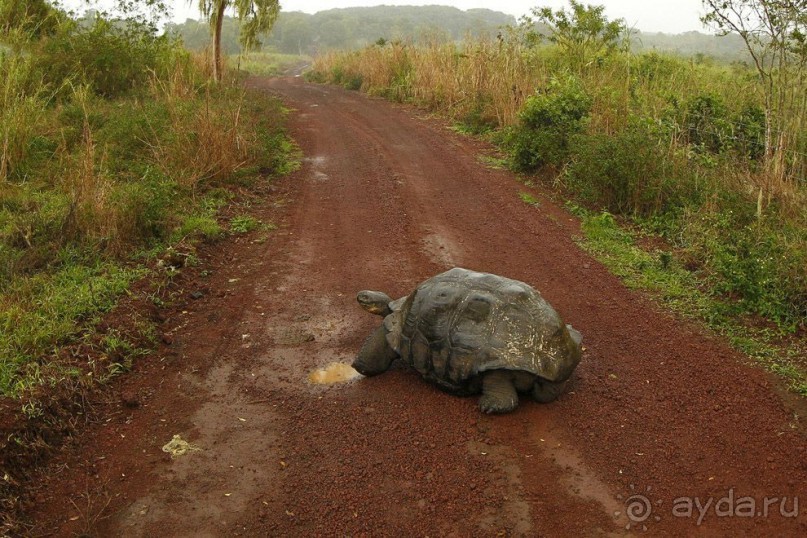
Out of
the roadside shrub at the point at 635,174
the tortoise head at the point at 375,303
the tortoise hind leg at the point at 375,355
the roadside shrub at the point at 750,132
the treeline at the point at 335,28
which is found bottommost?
the tortoise hind leg at the point at 375,355

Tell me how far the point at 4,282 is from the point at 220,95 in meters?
9.00

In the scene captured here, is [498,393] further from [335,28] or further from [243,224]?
[335,28]

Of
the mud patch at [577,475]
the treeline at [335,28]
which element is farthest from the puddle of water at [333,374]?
the treeline at [335,28]

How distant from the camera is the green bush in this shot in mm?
10359

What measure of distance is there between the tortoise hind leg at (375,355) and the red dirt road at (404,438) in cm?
10

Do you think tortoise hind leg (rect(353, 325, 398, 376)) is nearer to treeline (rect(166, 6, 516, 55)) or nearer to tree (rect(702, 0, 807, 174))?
tree (rect(702, 0, 807, 174))

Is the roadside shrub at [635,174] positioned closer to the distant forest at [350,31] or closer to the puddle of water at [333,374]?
the puddle of water at [333,374]

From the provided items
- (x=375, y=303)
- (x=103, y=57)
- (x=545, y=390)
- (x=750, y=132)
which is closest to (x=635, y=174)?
(x=750, y=132)

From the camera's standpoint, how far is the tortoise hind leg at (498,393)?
439 cm

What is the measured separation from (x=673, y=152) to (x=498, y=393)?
5632 millimetres

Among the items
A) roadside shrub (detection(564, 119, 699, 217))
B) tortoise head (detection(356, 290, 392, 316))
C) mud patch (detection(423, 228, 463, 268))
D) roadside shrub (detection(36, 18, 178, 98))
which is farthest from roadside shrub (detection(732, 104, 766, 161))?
roadside shrub (detection(36, 18, 178, 98))

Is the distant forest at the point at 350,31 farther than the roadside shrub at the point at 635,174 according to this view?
Yes

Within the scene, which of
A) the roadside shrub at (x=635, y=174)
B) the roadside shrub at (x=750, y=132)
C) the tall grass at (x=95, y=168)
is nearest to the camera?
the tall grass at (x=95, y=168)

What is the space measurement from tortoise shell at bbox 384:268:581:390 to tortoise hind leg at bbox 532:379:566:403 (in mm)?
85
